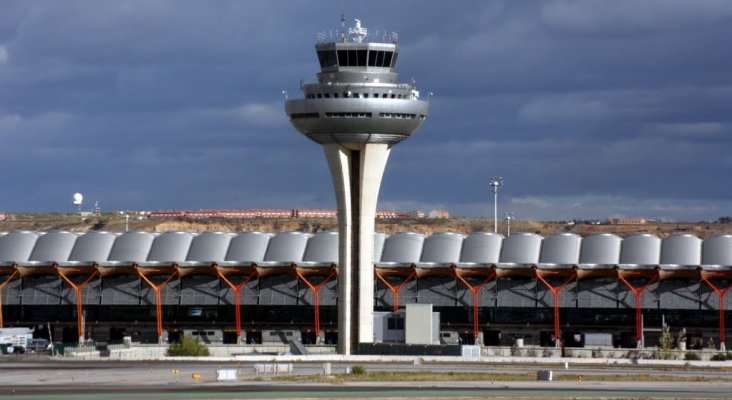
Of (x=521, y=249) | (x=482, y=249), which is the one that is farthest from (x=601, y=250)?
(x=482, y=249)

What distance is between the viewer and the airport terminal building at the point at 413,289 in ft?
500

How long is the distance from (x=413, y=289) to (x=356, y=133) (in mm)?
26710

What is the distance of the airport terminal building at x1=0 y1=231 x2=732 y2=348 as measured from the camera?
15238cm

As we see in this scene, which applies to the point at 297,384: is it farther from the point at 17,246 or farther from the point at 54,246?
the point at 17,246

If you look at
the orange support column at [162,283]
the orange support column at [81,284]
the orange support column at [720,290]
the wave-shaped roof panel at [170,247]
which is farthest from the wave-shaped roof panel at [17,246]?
the orange support column at [720,290]

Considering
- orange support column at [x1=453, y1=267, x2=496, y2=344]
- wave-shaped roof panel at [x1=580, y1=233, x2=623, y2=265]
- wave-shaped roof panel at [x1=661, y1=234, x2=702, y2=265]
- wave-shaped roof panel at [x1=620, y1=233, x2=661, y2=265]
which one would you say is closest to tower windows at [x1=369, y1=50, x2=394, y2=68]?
orange support column at [x1=453, y1=267, x2=496, y2=344]

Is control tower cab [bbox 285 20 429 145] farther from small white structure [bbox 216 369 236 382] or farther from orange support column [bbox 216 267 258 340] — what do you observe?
small white structure [bbox 216 369 236 382]

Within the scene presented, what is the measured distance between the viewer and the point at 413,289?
518 feet

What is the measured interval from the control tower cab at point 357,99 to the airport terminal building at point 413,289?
755 inches

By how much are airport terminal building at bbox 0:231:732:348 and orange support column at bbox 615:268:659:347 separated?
14 cm

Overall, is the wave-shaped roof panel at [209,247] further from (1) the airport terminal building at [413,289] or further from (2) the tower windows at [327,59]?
(2) the tower windows at [327,59]

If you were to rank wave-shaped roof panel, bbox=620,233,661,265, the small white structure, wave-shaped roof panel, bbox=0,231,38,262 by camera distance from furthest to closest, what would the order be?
wave-shaped roof panel, bbox=0,231,38,262 → wave-shaped roof panel, bbox=620,233,661,265 → the small white structure

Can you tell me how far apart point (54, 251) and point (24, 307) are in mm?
10471

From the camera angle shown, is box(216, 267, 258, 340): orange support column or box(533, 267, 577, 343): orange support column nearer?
box(533, 267, 577, 343): orange support column
